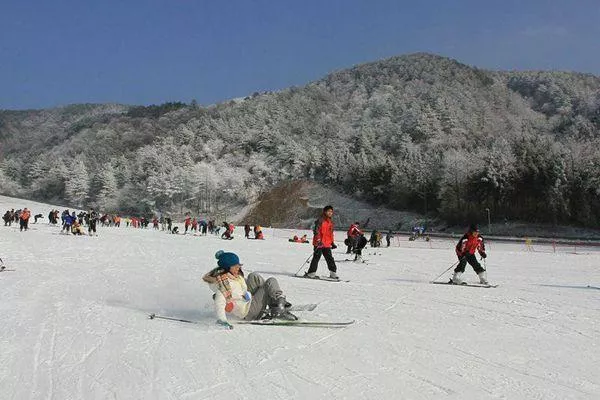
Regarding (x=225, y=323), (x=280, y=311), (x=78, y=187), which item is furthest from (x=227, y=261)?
(x=78, y=187)

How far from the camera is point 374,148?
90.2 meters

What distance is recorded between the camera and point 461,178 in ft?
197

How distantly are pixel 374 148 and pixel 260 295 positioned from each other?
8419cm

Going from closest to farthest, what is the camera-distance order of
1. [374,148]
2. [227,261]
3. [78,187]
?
[227,261], [374,148], [78,187]

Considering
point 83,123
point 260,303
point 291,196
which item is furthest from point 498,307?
point 83,123

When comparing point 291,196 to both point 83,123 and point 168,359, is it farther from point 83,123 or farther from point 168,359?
point 83,123

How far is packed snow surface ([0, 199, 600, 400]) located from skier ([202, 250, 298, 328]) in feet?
0.89

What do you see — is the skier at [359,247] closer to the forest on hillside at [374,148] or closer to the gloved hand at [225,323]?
the gloved hand at [225,323]

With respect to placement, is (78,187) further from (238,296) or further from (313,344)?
(313,344)

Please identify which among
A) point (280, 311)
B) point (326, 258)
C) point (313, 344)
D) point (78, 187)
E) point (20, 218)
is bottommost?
point (313, 344)

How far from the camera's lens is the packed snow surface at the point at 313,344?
4.72m

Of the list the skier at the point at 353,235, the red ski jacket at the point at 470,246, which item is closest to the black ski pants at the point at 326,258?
the red ski jacket at the point at 470,246

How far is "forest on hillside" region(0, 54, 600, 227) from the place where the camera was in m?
55.2

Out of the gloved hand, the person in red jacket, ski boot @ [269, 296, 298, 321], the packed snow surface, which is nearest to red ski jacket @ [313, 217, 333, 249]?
the person in red jacket
